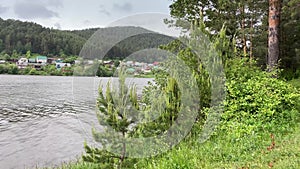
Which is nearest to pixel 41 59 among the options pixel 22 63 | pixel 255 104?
pixel 22 63

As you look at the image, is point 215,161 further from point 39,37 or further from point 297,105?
point 39,37

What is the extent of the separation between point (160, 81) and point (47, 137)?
7105mm

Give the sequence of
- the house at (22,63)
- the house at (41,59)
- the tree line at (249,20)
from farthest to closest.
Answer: the house at (22,63)
the house at (41,59)
the tree line at (249,20)

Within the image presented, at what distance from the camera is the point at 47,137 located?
13.1 metres

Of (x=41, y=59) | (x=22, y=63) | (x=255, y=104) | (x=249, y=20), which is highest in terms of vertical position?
(x=249, y=20)

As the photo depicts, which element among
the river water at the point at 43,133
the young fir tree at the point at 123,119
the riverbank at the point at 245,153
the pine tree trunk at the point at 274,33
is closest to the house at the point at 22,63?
the river water at the point at 43,133

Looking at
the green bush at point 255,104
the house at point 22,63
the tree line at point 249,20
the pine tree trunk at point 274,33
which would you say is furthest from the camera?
the house at point 22,63

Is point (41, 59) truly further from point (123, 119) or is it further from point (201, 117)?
point (123, 119)

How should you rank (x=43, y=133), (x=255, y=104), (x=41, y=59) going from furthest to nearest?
(x=41, y=59)
(x=43, y=133)
(x=255, y=104)

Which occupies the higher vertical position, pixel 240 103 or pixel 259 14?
pixel 259 14

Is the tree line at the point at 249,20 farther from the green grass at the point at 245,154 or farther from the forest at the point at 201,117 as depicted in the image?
the green grass at the point at 245,154

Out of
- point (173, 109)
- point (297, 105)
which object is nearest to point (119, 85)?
point (173, 109)

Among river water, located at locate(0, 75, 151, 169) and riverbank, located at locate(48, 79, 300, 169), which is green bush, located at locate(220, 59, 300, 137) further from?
river water, located at locate(0, 75, 151, 169)

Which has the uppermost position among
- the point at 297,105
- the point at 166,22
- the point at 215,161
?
the point at 166,22
